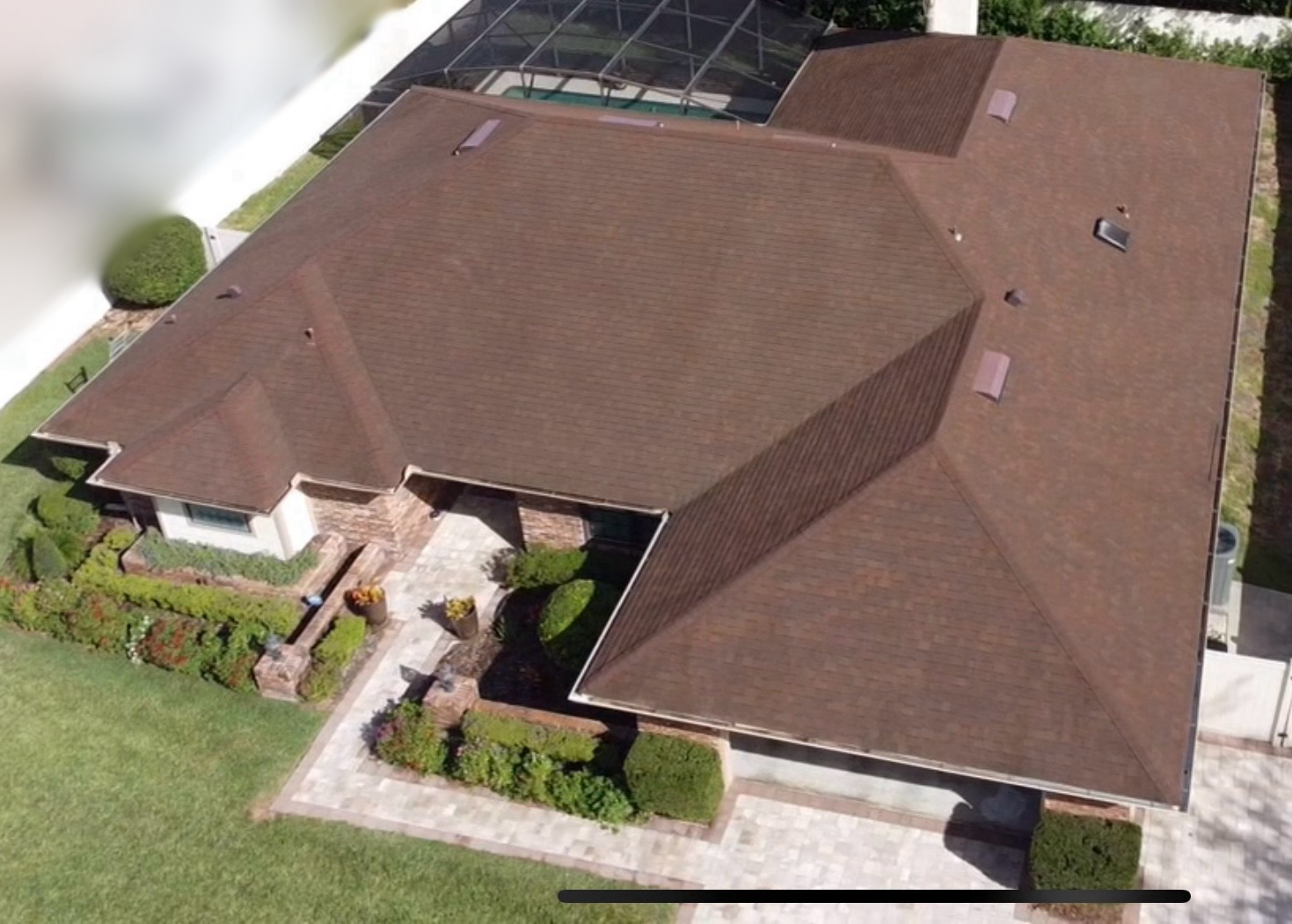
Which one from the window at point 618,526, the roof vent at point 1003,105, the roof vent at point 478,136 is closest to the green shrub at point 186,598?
the window at point 618,526

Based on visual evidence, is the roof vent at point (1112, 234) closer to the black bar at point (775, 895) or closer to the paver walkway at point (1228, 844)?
the paver walkway at point (1228, 844)

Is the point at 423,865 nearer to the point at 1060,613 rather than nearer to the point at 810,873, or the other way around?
the point at 810,873

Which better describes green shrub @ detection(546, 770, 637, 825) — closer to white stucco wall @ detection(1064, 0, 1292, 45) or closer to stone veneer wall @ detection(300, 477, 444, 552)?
stone veneer wall @ detection(300, 477, 444, 552)

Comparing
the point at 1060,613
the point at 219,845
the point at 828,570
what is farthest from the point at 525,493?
the point at 1060,613

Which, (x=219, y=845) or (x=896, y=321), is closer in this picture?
(x=219, y=845)

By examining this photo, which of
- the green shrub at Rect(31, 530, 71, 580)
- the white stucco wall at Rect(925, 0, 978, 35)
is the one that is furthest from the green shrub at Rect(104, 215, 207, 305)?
the white stucco wall at Rect(925, 0, 978, 35)

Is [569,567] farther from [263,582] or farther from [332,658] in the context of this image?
[263,582]

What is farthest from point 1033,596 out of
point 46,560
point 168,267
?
point 168,267
